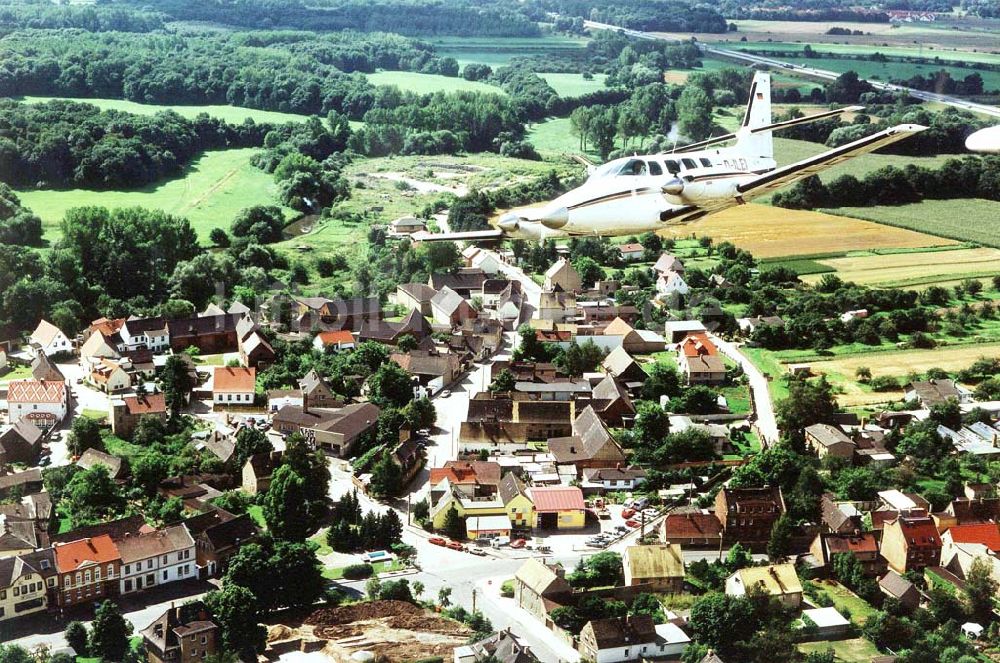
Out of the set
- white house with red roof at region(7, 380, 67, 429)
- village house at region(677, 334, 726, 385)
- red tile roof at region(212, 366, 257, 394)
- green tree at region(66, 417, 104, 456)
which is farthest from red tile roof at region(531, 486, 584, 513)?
white house with red roof at region(7, 380, 67, 429)

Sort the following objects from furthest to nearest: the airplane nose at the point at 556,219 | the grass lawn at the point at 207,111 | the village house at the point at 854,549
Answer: the grass lawn at the point at 207,111
the village house at the point at 854,549
the airplane nose at the point at 556,219

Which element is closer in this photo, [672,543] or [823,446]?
[672,543]

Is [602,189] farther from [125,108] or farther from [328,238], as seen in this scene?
[125,108]

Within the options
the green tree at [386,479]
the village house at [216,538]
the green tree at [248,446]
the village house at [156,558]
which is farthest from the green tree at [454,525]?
the village house at [156,558]

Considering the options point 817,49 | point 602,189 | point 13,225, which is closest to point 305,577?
point 602,189

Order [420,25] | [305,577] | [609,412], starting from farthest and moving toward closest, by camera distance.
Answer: [420,25]
[609,412]
[305,577]

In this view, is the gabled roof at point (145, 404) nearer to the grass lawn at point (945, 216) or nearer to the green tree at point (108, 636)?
the green tree at point (108, 636)
